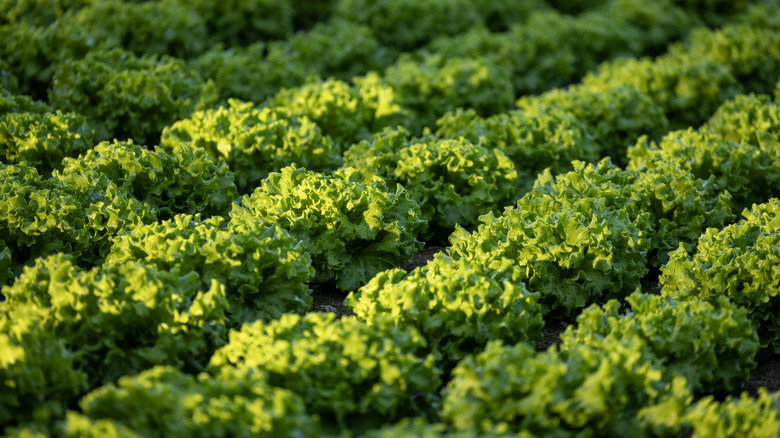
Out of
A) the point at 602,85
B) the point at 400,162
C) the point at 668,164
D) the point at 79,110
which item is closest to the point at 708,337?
the point at 668,164

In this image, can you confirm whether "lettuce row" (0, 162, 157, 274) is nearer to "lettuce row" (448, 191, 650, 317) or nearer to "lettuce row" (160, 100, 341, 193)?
"lettuce row" (160, 100, 341, 193)

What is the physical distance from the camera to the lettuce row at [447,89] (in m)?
12.7

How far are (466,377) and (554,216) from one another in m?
2.89

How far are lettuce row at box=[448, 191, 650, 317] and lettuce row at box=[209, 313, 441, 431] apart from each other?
1834 millimetres

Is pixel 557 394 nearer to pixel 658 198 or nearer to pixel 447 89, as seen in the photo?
pixel 658 198

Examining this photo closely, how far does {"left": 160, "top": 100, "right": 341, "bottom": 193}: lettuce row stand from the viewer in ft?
32.7

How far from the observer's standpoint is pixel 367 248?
8719 millimetres

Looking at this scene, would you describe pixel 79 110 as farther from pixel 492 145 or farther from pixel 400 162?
pixel 492 145

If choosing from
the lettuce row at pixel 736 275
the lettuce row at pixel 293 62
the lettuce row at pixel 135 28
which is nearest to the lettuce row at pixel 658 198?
the lettuce row at pixel 736 275

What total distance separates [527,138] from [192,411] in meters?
6.66

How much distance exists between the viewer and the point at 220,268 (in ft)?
23.6

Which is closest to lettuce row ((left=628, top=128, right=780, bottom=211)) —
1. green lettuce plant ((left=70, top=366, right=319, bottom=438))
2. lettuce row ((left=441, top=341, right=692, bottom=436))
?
lettuce row ((left=441, top=341, right=692, bottom=436))

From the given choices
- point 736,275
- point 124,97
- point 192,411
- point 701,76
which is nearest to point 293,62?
point 124,97

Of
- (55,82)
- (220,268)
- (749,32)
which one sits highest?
(55,82)
